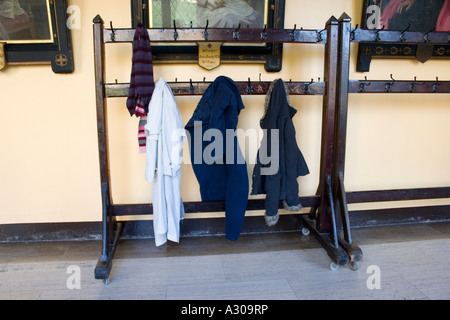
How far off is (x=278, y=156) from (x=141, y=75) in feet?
3.05

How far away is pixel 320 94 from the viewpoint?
2.04m

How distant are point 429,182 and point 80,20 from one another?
286 cm

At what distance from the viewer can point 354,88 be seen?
80.7 inches

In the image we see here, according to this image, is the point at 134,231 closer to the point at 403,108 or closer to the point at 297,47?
the point at 297,47

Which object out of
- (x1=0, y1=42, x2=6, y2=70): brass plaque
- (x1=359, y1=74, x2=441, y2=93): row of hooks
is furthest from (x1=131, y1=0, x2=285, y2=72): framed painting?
(x1=0, y1=42, x2=6, y2=70): brass plaque

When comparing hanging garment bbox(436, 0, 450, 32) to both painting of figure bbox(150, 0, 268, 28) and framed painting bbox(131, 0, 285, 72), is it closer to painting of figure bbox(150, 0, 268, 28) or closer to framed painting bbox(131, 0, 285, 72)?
framed painting bbox(131, 0, 285, 72)

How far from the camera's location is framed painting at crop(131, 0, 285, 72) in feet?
6.82

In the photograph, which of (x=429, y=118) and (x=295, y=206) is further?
(x=429, y=118)

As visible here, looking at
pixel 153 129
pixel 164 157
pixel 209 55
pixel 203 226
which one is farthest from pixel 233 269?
pixel 209 55

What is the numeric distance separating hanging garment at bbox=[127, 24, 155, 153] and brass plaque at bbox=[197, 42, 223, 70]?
418 millimetres
